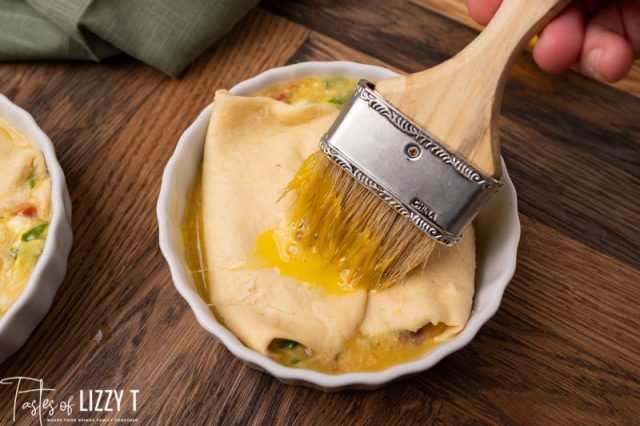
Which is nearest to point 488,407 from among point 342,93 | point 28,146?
point 342,93

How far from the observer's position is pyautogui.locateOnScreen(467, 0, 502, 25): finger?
182 cm

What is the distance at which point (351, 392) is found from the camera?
1512 millimetres

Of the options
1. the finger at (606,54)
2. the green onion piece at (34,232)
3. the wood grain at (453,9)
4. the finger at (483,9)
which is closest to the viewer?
the green onion piece at (34,232)

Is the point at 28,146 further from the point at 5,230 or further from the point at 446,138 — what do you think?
the point at 446,138

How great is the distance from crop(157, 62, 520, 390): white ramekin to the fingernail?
506 mm

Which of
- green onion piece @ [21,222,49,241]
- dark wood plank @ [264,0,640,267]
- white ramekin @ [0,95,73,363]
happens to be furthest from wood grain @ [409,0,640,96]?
green onion piece @ [21,222,49,241]

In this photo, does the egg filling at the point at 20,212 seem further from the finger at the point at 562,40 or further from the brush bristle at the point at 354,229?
the finger at the point at 562,40

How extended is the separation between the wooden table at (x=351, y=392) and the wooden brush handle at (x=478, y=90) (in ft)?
1.96

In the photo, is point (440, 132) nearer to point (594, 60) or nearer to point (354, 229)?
point (354, 229)

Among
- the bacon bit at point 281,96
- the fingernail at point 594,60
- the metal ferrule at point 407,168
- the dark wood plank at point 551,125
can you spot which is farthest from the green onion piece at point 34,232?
the fingernail at point 594,60

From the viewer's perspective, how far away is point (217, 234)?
148 cm

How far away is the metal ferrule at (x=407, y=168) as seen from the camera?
123cm

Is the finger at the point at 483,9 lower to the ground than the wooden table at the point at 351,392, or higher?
higher

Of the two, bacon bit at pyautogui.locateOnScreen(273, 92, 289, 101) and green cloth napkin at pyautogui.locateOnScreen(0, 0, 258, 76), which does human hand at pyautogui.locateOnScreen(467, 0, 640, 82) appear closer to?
bacon bit at pyautogui.locateOnScreen(273, 92, 289, 101)
